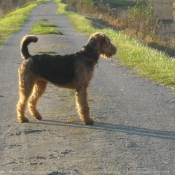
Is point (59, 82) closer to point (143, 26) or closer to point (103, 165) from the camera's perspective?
point (103, 165)

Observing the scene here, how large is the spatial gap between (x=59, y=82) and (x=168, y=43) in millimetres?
18867

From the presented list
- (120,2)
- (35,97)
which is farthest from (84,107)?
(120,2)

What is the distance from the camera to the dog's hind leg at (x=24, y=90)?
789 cm

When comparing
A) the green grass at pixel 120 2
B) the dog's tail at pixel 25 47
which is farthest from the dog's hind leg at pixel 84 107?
the green grass at pixel 120 2

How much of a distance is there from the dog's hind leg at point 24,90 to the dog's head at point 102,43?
1.21 m

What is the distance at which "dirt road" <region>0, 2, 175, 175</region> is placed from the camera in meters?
5.79

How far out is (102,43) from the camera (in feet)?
26.8

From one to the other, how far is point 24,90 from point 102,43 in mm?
1530

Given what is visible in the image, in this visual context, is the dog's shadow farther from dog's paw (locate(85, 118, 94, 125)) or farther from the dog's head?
the dog's head

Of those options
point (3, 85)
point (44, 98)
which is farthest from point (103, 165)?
point (3, 85)

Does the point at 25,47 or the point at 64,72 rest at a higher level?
the point at 25,47

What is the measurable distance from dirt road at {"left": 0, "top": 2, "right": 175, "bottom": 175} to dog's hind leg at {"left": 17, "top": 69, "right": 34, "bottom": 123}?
151mm

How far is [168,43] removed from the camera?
2609 centimetres

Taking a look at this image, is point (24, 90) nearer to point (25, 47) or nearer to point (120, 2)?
point (25, 47)
